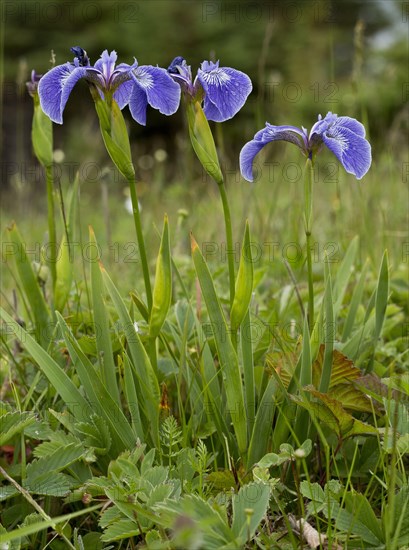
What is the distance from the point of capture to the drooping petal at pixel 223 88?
1.22m

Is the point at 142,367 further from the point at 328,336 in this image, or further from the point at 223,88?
the point at 223,88

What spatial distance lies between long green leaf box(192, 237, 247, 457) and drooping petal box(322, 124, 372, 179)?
34cm

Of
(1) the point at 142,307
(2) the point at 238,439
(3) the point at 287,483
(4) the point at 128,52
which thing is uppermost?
(4) the point at 128,52

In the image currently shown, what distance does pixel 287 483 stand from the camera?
4.42 ft

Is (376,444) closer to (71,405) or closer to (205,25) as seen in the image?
(71,405)

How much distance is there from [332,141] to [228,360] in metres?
0.48

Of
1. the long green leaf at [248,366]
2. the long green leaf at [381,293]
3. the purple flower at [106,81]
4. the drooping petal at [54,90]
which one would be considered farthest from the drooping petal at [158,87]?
the long green leaf at [381,293]

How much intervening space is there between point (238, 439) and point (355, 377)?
29 cm

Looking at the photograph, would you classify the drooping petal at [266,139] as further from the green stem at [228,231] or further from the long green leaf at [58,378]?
the long green leaf at [58,378]

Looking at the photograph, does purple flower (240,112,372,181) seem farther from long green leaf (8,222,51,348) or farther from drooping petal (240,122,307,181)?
long green leaf (8,222,51,348)

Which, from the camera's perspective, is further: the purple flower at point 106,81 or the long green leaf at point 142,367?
the long green leaf at point 142,367

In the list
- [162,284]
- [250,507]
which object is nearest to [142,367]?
[162,284]

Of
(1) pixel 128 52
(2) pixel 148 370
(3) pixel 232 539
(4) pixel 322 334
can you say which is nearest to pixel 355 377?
(4) pixel 322 334

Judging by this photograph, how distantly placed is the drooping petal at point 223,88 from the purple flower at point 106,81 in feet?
0.21
